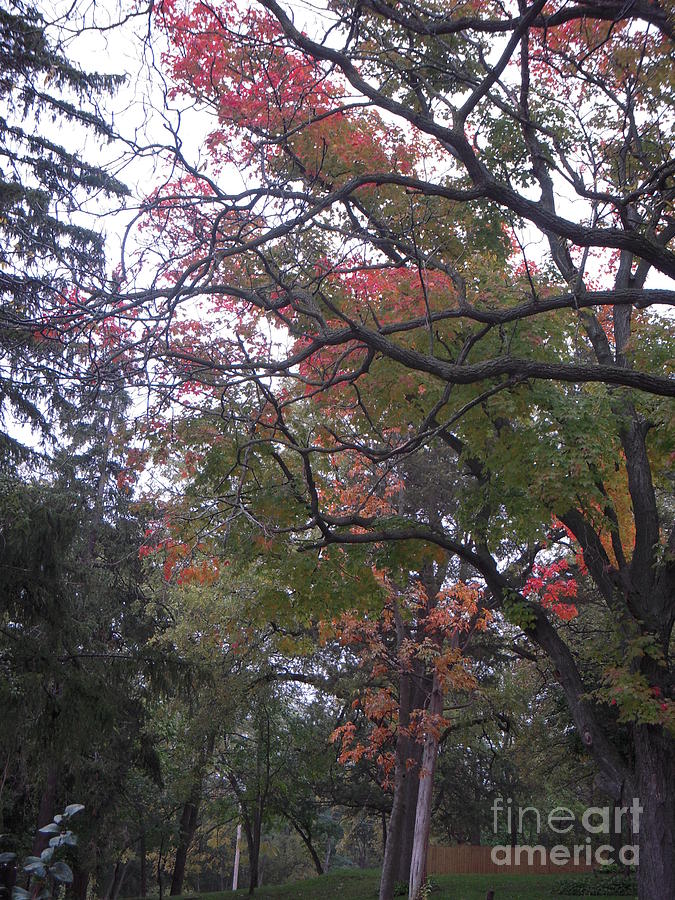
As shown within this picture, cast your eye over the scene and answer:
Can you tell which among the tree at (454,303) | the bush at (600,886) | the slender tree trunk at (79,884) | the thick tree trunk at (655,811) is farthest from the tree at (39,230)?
the bush at (600,886)

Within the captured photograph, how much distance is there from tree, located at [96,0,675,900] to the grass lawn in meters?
10.7

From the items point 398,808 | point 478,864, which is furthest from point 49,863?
point 478,864

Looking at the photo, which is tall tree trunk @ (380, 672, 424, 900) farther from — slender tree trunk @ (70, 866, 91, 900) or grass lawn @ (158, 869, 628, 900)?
slender tree trunk @ (70, 866, 91, 900)

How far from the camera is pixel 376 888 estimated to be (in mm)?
20250

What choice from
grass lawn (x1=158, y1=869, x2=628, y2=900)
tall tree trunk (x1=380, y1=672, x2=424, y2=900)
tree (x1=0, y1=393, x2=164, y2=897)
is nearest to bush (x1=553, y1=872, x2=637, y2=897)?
grass lawn (x1=158, y1=869, x2=628, y2=900)

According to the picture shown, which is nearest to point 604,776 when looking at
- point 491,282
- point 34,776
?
point 491,282

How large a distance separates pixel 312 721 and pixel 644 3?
62.5ft

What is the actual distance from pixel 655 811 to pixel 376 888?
14481 millimetres

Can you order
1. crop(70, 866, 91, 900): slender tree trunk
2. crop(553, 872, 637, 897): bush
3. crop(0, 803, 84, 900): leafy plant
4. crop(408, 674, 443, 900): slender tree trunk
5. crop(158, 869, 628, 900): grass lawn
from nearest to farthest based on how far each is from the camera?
crop(0, 803, 84, 900): leafy plant < crop(408, 674, 443, 900): slender tree trunk < crop(553, 872, 637, 897): bush < crop(70, 866, 91, 900): slender tree trunk < crop(158, 869, 628, 900): grass lawn

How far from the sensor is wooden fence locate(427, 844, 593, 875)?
25234mm

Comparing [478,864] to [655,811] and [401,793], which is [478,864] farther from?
[655,811]

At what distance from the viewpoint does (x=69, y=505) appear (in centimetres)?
1100

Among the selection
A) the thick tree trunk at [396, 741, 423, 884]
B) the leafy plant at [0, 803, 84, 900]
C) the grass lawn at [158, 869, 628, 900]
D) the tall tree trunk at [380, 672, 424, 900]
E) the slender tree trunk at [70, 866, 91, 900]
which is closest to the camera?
the leafy plant at [0, 803, 84, 900]

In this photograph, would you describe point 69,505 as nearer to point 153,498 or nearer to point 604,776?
point 153,498
